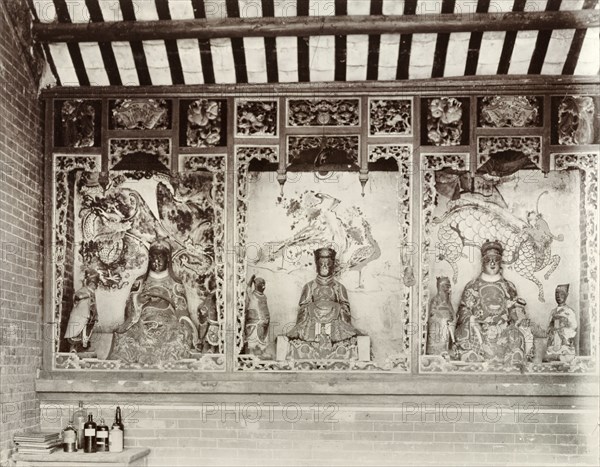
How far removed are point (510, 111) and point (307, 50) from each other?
2004mm

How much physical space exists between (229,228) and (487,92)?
9.10ft

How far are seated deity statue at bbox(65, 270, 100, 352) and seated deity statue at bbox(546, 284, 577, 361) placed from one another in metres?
4.39

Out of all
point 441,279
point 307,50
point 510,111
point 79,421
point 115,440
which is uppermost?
point 307,50

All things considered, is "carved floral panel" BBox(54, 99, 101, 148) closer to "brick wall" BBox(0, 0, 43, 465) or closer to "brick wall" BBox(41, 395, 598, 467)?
"brick wall" BBox(0, 0, 43, 465)

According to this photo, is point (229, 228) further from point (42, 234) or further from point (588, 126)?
point (588, 126)

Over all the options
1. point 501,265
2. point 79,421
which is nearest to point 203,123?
point 79,421

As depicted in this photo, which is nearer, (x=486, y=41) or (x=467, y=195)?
(x=486, y=41)

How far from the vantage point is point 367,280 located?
851cm

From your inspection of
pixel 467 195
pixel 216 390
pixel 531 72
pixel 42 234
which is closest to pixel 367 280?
pixel 467 195

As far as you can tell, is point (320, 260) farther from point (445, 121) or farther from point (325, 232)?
point (445, 121)

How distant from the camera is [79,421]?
25.9ft

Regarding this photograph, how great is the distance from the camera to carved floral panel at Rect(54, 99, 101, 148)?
827 centimetres

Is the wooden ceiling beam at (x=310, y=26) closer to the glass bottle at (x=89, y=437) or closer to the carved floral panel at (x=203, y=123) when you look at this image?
the carved floral panel at (x=203, y=123)

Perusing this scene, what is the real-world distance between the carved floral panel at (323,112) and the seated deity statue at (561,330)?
8.48ft
